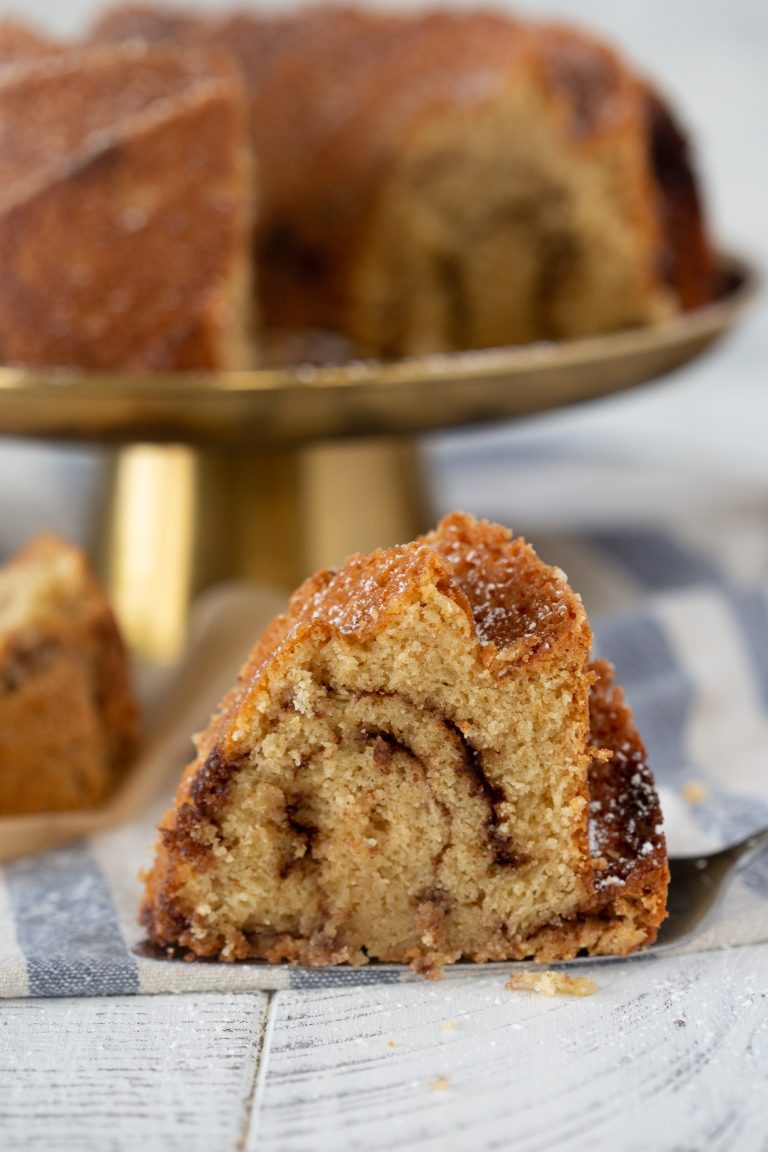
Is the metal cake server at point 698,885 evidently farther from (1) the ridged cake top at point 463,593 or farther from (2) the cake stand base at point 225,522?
(2) the cake stand base at point 225,522

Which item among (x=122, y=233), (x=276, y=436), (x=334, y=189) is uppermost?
(x=334, y=189)

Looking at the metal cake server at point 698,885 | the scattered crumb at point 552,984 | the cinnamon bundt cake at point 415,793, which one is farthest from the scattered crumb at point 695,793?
the scattered crumb at point 552,984

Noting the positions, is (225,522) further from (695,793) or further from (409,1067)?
(409,1067)

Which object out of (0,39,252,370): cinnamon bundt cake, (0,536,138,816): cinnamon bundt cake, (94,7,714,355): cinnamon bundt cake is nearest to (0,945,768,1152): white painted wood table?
(0,536,138,816): cinnamon bundt cake

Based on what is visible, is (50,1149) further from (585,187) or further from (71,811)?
(585,187)

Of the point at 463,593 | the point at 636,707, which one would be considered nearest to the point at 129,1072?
the point at 463,593

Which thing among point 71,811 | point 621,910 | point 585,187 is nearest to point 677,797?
point 621,910
